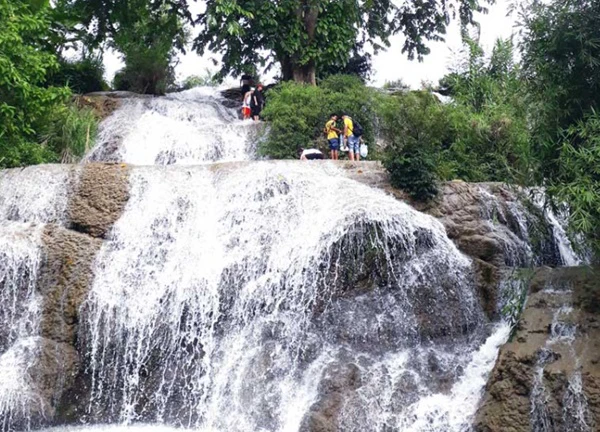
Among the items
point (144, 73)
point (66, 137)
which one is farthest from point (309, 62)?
point (66, 137)

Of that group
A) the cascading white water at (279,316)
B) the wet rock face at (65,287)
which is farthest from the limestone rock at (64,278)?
the cascading white water at (279,316)

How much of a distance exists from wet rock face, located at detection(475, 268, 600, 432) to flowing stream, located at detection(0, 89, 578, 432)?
8.4 inches

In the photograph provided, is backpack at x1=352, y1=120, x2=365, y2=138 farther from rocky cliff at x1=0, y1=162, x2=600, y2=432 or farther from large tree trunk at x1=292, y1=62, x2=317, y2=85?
large tree trunk at x1=292, y1=62, x2=317, y2=85

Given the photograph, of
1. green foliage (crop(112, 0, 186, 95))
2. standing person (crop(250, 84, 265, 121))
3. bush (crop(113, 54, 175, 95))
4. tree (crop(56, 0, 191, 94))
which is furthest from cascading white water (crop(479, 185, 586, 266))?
bush (crop(113, 54, 175, 95))

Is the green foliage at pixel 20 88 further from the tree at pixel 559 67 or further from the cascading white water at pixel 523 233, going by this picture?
the tree at pixel 559 67

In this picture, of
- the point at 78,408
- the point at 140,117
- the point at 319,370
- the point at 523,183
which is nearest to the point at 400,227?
the point at 523,183

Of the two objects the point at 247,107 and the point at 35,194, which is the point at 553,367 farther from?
the point at 247,107

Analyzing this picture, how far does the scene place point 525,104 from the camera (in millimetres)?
10172

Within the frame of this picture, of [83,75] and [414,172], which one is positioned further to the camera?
[83,75]

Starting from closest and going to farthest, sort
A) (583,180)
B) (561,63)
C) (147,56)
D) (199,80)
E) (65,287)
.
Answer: (583,180), (561,63), (65,287), (147,56), (199,80)

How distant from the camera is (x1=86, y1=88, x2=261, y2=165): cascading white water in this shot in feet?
56.8

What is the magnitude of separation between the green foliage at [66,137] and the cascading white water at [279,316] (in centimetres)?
534

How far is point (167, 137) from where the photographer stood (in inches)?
708

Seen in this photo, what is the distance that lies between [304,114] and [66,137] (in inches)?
209
